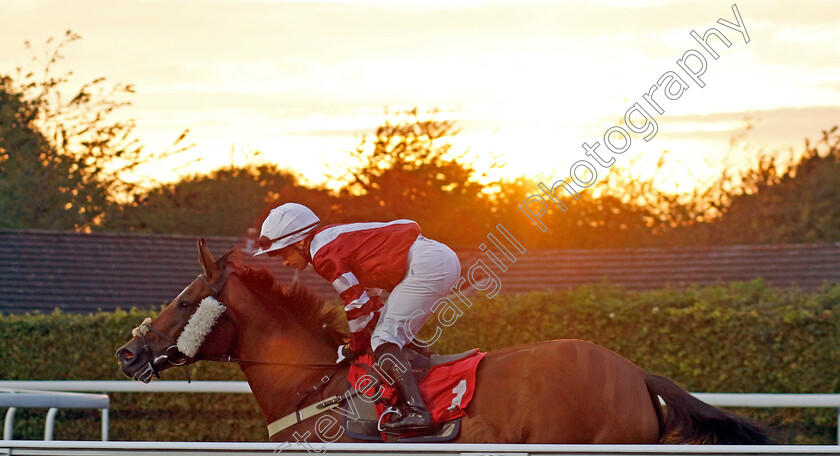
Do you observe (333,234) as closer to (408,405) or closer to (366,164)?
(408,405)

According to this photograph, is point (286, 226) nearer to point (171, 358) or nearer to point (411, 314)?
point (411, 314)

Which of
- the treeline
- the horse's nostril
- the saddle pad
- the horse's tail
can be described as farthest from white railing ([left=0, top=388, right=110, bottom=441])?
the treeline

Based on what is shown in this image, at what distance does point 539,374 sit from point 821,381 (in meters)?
4.91

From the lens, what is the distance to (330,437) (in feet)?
12.3

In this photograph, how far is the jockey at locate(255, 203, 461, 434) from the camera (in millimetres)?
3588

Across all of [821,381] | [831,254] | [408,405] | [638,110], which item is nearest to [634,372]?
[408,405]

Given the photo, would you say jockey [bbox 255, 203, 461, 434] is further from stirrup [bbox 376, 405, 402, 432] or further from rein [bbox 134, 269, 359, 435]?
rein [bbox 134, 269, 359, 435]

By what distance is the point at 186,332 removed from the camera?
153 inches

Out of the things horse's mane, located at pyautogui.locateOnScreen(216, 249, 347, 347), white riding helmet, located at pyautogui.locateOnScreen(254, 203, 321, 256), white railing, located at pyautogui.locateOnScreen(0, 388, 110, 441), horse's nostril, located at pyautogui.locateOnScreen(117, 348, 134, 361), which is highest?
white riding helmet, located at pyautogui.locateOnScreen(254, 203, 321, 256)

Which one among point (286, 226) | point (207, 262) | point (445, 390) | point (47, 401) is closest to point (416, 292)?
point (445, 390)

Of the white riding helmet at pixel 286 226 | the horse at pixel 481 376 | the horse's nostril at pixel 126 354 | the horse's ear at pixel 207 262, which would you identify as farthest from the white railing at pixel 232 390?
the white riding helmet at pixel 286 226

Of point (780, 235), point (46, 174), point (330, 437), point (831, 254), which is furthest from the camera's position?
point (780, 235)

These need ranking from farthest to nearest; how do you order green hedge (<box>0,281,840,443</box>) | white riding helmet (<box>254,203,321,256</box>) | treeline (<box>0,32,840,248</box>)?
treeline (<box>0,32,840,248</box>) → green hedge (<box>0,281,840,443</box>) → white riding helmet (<box>254,203,321,256</box>)

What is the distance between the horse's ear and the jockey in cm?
26
